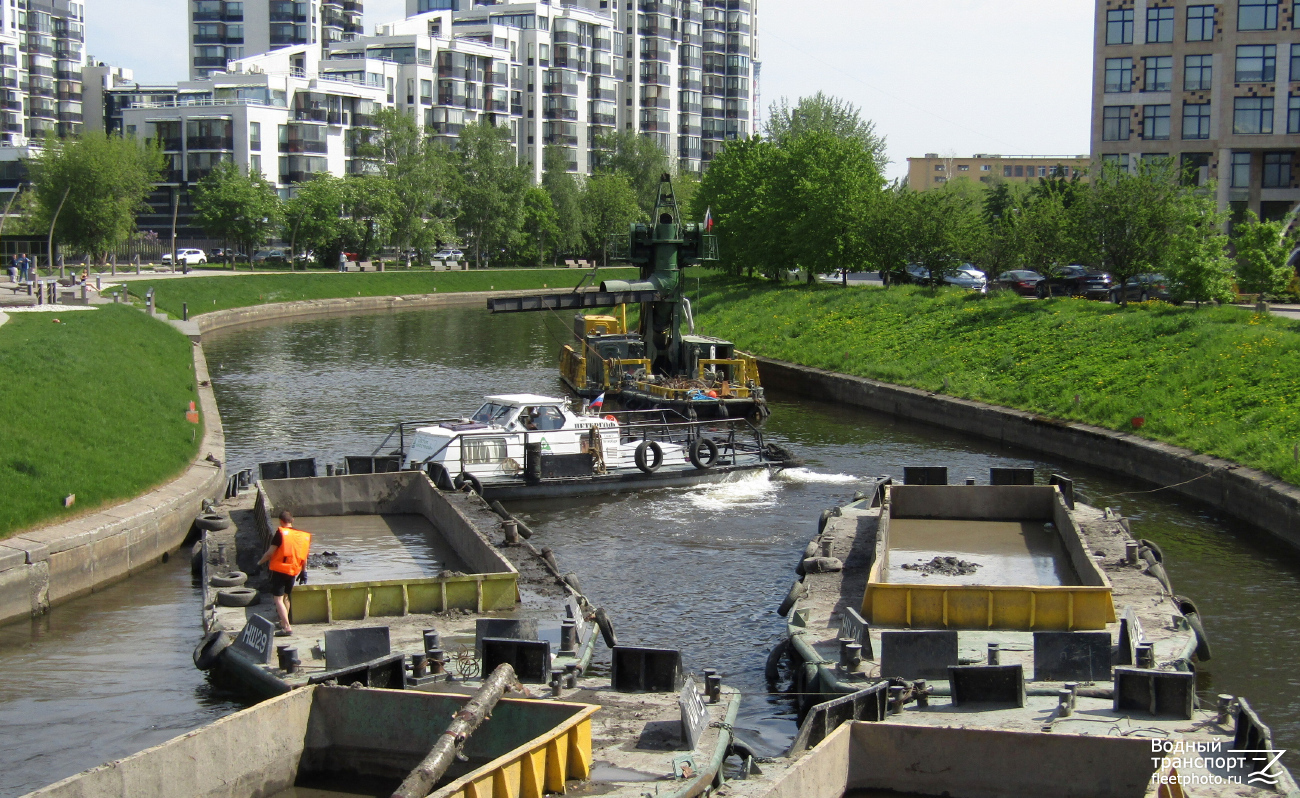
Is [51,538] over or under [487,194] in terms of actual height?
under

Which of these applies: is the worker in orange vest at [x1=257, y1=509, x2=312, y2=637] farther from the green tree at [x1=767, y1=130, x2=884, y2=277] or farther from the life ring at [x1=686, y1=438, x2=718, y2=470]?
the green tree at [x1=767, y1=130, x2=884, y2=277]

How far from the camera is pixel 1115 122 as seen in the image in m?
76.8

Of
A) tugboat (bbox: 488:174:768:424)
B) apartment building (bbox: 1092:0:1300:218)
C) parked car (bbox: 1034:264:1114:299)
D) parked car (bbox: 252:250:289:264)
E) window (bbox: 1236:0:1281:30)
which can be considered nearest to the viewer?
A: tugboat (bbox: 488:174:768:424)

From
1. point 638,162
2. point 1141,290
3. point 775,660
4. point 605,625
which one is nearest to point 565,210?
point 638,162

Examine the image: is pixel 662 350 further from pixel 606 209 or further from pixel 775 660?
pixel 606 209

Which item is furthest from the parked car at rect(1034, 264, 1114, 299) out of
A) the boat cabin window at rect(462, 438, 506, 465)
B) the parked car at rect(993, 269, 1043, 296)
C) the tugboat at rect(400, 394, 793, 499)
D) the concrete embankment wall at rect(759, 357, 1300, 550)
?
the boat cabin window at rect(462, 438, 506, 465)

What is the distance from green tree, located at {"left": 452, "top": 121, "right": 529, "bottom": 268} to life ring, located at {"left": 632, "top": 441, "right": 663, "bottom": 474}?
277ft

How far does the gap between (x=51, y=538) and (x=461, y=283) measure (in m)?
83.4

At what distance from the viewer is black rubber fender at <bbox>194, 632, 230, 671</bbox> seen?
15883mm

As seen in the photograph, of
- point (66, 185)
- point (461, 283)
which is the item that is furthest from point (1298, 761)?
point (461, 283)

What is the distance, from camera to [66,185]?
80.8 meters

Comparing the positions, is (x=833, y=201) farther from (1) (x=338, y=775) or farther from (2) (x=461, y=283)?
(1) (x=338, y=775)

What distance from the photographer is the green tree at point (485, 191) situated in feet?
368

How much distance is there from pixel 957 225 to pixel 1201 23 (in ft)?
77.7
